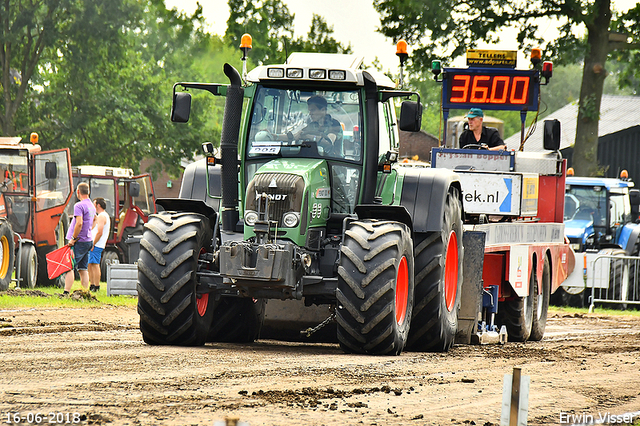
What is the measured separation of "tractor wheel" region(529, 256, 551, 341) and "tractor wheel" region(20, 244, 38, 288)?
10134 millimetres

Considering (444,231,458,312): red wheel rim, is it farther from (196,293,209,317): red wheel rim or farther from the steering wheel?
(196,293,209,317): red wheel rim

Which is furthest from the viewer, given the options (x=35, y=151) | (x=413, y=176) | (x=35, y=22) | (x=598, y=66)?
(x=35, y=22)

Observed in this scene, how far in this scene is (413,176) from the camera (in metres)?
10.1

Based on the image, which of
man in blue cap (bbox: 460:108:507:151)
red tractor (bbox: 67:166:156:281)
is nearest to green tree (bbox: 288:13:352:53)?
red tractor (bbox: 67:166:156:281)

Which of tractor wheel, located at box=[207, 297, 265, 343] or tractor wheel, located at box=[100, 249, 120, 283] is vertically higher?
tractor wheel, located at box=[207, 297, 265, 343]

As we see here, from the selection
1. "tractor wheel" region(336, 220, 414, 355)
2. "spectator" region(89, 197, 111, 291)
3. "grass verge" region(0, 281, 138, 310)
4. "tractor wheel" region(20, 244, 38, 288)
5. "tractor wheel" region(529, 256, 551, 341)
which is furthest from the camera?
"tractor wheel" region(20, 244, 38, 288)

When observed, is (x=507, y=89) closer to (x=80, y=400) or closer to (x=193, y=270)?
(x=193, y=270)

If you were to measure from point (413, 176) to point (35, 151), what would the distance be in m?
11.8

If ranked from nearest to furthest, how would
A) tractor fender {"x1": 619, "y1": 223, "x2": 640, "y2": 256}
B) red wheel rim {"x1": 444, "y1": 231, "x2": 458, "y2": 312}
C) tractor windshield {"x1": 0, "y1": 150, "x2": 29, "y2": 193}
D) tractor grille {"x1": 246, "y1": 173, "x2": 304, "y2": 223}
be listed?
tractor grille {"x1": 246, "y1": 173, "x2": 304, "y2": 223} < red wheel rim {"x1": 444, "y1": 231, "x2": 458, "y2": 312} < tractor windshield {"x1": 0, "y1": 150, "x2": 29, "y2": 193} < tractor fender {"x1": 619, "y1": 223, "x2": 640, "y2": 256}

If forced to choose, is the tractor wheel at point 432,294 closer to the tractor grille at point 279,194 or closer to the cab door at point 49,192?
the tractor grille at point 279,194

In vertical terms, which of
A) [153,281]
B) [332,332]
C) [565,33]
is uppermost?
[565,33]

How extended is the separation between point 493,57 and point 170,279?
7.92m

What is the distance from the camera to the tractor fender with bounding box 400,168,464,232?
9.81m

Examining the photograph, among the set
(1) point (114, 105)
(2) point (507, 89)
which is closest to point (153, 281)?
(2) point (507, 89)
